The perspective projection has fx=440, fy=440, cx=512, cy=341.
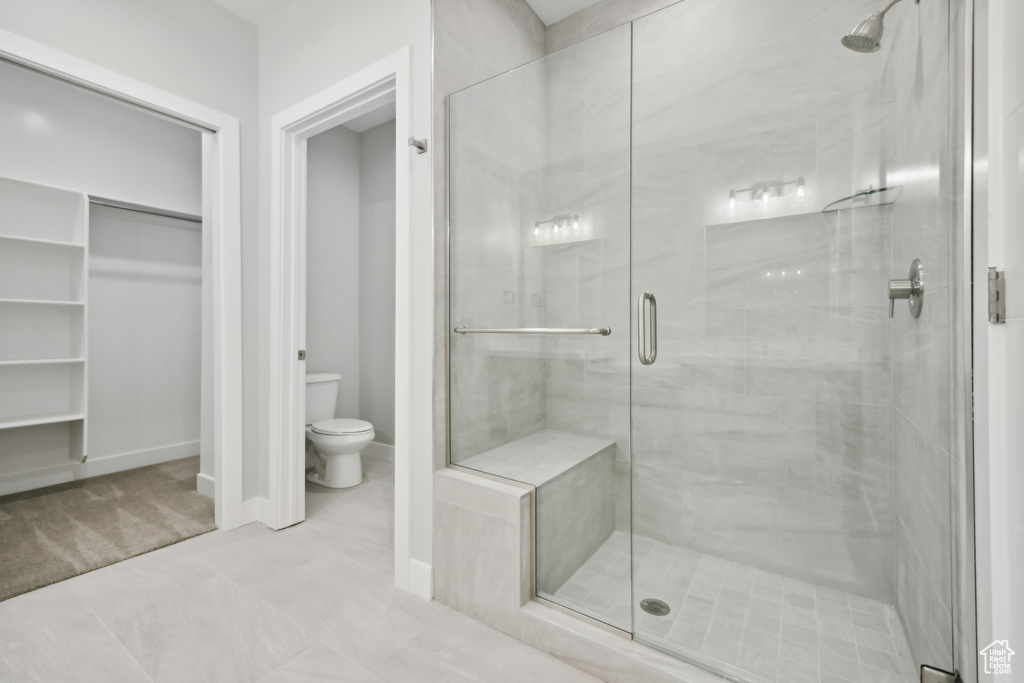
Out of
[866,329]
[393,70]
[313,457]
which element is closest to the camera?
[866,329]

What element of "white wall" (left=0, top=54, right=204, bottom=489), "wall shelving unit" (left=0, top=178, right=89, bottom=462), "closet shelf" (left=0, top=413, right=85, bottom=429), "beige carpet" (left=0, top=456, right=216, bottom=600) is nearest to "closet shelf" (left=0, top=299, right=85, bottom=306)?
"wall shelving unit" (left=0, top=178, right=89, bottom=462)

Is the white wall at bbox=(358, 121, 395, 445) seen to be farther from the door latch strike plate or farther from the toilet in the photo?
the door latch strike plate

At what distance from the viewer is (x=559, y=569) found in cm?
154

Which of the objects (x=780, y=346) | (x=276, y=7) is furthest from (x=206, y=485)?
(x=780, y=346)

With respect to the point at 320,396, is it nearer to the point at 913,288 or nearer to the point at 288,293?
the point at 288,293

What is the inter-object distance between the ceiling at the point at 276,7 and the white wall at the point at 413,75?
55 mm

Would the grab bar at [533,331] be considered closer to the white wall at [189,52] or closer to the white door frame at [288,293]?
the white door frame at [288,293]

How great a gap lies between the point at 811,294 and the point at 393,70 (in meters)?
1.78

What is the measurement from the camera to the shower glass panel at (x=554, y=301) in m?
1.52

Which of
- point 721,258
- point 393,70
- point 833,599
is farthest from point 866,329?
point 393,70

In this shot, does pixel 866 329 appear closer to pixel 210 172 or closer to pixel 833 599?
pixel 833 599

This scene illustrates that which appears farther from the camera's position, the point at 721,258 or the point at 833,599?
the point at 721,258

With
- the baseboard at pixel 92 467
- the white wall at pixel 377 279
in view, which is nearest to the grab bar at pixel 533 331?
the white wall at pixel 377 279

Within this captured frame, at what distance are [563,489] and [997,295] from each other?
4.06ft
